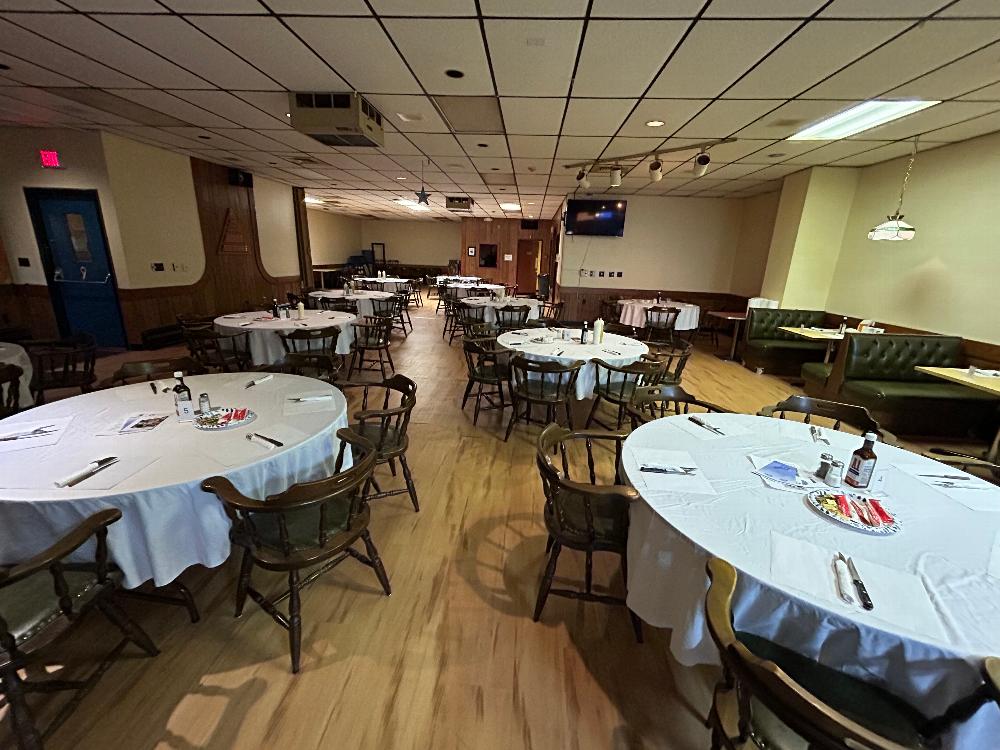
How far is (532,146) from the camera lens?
5289mm

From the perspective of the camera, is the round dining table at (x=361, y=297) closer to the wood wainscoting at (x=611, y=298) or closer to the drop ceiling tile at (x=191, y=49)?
the drop ceiling tile at (x=191, y=49)

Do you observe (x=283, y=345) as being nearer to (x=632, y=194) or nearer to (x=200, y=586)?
(x=200, y=586)

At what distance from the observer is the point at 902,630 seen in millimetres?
975

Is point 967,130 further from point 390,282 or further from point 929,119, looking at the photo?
point 390,282

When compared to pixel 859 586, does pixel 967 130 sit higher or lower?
higher

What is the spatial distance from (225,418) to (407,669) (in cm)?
145

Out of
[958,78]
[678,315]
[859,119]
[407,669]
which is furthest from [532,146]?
[407,669]

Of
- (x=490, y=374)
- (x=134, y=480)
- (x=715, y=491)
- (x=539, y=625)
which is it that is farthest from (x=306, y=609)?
(x=490, y=374)

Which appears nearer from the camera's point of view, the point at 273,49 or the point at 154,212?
the point at 273,49

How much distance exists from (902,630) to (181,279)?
8.73 m

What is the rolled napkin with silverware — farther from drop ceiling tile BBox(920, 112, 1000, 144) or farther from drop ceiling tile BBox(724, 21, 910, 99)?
drop ceiling tile BBox(920, 112, 1000, 144)

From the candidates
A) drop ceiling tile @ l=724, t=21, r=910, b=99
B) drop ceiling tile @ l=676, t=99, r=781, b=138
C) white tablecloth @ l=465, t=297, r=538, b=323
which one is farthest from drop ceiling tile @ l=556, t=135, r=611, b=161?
white tablecloth @ l=465, t=297, r=538, b=323

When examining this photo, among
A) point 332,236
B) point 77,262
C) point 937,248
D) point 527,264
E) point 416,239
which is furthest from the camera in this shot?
point 416,239

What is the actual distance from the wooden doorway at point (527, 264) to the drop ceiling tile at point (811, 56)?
1204cm
